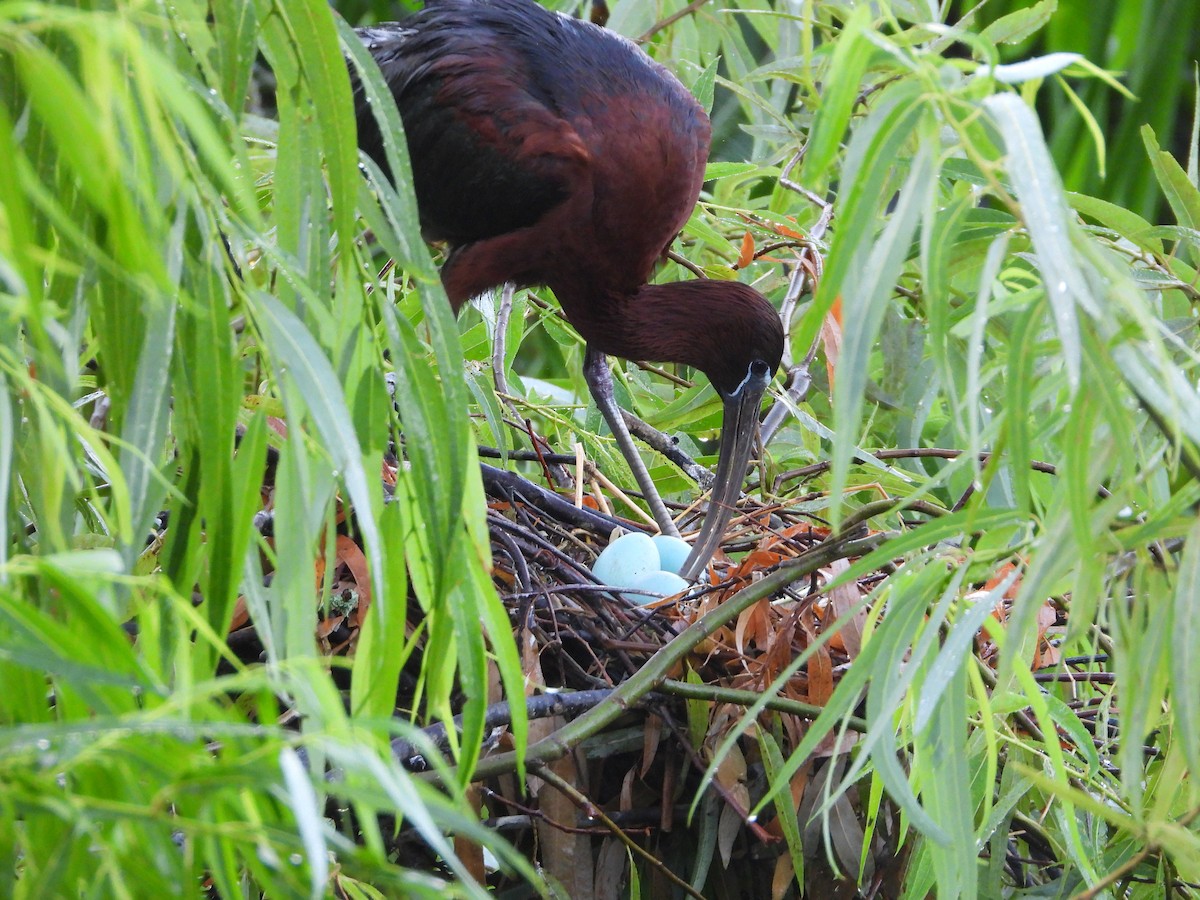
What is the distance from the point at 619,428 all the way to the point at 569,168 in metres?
0.42

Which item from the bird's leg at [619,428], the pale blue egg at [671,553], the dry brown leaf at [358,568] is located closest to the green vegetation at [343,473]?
the dry brown leaf at [358,568]

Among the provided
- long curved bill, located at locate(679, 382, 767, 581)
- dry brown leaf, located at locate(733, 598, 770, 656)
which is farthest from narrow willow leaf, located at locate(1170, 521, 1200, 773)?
long curved bill, located at locate(679, 382, 767, 581)

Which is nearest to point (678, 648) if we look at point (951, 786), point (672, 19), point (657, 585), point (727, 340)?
point (951, 786)

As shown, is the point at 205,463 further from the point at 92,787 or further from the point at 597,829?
the point at 597,829

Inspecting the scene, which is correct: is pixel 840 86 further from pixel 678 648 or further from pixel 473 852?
pixel 473 852

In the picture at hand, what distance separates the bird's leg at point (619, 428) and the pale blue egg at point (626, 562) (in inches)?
9.6

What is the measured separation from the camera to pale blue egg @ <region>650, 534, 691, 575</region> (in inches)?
64.5

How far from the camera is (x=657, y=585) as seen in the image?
1478 mm

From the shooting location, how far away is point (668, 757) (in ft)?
3.93

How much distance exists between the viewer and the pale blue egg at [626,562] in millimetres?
1521

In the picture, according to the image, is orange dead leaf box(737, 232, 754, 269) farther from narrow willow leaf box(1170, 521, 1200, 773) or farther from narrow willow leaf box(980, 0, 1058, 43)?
narrow willow leaf box(1170, 521, 1200, 773)

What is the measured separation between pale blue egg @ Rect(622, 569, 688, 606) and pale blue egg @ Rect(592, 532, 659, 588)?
0.01 metres

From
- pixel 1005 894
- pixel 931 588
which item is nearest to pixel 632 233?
pixel 1005 894

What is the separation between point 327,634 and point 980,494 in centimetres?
73
